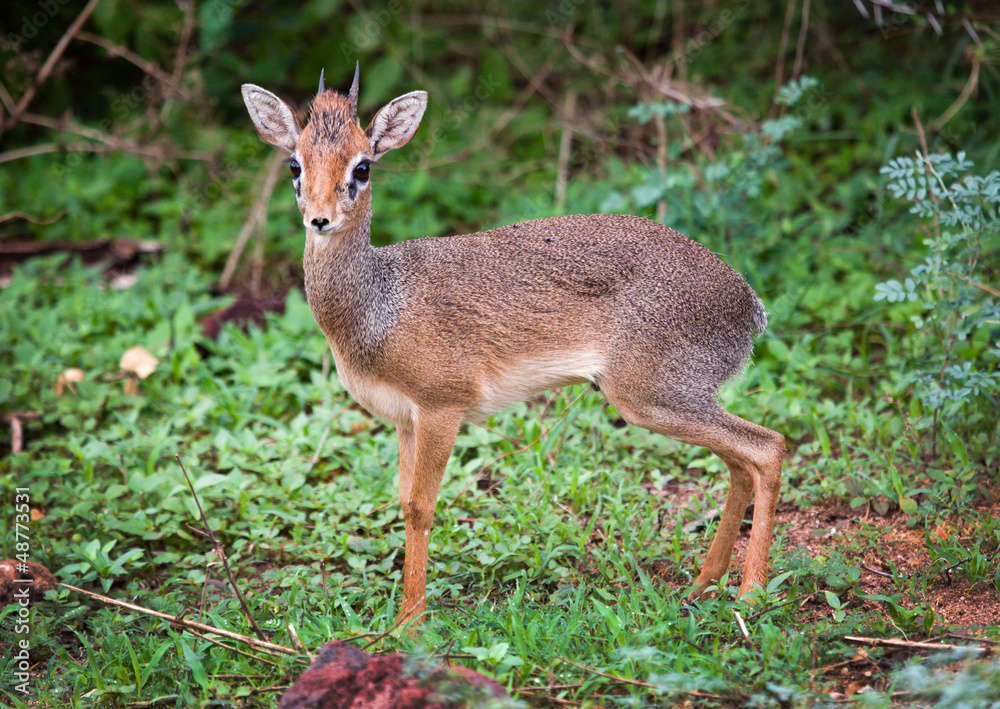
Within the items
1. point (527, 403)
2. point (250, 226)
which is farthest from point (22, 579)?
point (250, 226)

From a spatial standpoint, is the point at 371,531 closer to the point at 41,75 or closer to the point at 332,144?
the point at 332,144

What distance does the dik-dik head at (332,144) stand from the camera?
3.37 meters

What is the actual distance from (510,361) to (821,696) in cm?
169

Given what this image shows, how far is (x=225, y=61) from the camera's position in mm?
8086

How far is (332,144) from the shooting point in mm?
3424

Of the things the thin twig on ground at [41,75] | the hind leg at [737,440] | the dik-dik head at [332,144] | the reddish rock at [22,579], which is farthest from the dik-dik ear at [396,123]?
the thin twig on ground at [41,75]

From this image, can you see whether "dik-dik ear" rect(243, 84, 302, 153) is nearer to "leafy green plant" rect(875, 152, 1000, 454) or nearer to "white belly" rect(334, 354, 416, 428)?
"white belly" rect(334, 354, 416, 428)

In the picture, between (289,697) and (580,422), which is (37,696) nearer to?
(289,697)

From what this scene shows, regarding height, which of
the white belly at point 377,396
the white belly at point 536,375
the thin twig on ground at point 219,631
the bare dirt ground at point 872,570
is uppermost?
the white belly at point 536,375

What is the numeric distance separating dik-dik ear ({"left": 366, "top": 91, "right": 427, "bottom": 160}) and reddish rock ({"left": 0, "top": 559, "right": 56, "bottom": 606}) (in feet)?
7.39

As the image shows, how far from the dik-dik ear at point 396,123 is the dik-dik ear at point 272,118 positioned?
11.9 inches

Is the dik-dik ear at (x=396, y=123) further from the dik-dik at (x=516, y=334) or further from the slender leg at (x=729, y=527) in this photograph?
the slender leg at (x=729, y=527)

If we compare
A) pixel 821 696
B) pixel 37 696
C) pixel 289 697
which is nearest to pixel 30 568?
pixel 37 696

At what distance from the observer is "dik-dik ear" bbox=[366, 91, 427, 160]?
363 cm
